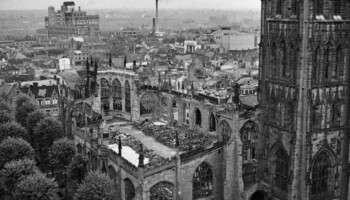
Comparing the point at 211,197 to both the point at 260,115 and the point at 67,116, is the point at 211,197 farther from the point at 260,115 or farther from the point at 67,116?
the point at 67,116

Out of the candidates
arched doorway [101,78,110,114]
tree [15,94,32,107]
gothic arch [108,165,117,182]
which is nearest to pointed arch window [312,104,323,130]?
gothic arch [108,165,117,182]

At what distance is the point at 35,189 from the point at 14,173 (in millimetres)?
8221

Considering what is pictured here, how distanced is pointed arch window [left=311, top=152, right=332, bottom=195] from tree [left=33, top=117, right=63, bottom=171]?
55.8 meters

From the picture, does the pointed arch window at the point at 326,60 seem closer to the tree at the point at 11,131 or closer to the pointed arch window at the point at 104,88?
the tree at the point at 11,131

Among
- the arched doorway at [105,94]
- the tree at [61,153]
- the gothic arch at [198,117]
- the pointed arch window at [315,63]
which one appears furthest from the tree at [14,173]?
the arched doorway at [105,94]

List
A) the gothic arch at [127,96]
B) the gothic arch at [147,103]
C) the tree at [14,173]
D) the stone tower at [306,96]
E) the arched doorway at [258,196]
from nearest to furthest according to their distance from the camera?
the stone tower at [306,96], the tree at [14,173], the arched doorway at [258,196], the gothic arch at [147,103], the gothic arch at [127,96]

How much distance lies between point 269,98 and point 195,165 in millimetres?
15923

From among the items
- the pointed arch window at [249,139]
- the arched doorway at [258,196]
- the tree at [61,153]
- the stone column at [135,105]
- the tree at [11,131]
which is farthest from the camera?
the stone column at [135,105]

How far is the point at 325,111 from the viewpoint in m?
69.0

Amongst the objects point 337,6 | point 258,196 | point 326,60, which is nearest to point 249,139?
point 258,196

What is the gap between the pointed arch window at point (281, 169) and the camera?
236ft

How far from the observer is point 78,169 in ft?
275

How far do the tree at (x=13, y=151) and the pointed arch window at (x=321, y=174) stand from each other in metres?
51.4

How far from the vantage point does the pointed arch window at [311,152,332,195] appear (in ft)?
232
